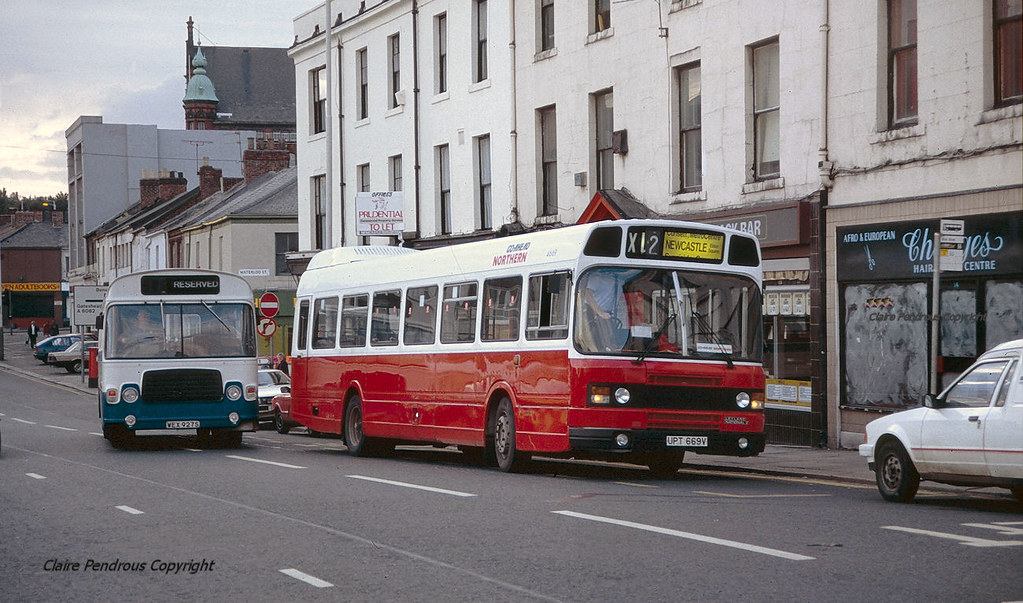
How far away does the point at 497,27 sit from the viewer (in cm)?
3247

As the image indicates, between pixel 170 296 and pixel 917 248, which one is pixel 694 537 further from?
pixel 170 296

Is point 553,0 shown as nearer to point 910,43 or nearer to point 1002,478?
point 910,43

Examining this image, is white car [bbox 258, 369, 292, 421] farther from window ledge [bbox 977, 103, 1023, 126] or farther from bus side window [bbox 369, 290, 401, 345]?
window ledge [bbox 977, 103, 1023, 126]

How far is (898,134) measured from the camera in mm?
20234

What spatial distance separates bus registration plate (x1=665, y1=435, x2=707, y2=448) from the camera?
1585 cm

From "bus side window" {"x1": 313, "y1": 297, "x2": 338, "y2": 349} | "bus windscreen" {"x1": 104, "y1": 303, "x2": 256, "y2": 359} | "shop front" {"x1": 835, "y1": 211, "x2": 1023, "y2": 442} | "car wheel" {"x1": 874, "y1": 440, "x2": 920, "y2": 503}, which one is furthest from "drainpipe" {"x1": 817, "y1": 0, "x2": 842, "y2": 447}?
"bus windscreen" {"x1": 104, "y1": 303, "x2": 256, "y2": 359}

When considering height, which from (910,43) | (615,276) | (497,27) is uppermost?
(497,27)

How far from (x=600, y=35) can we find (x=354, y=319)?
909cm

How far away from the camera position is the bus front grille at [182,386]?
73.7 ft

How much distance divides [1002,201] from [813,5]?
5.23 metres

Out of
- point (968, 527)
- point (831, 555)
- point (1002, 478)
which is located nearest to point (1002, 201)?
point (1002, 478)

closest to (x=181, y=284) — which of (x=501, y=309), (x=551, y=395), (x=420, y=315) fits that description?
(x=420, y=315)

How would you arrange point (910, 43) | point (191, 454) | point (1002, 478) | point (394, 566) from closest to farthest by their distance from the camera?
point (394, 566) < point (1002, 478) < point (910, 43) < point (191, 454)

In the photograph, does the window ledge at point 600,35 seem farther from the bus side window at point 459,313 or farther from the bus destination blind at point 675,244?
the bus destination blind at point 675,244
